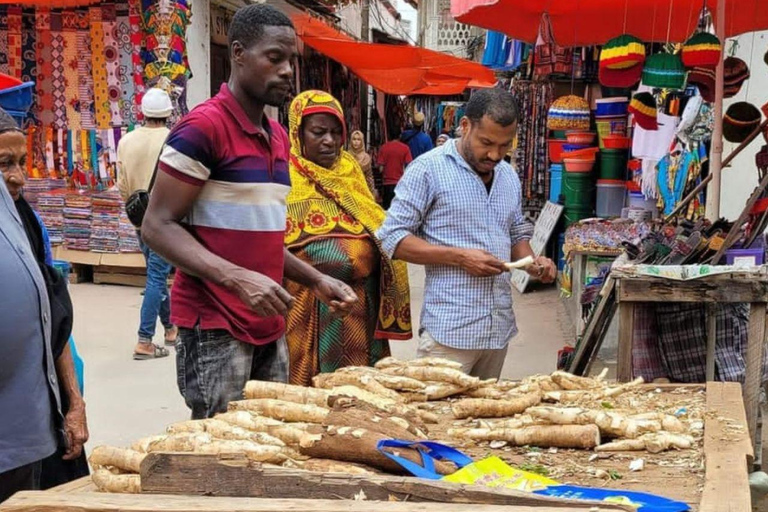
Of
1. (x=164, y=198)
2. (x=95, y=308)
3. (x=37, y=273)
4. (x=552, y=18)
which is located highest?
(x=552, y=18)

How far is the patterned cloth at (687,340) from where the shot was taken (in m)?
4.34

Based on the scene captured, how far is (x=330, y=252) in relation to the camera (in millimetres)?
4336

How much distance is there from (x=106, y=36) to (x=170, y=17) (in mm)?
823

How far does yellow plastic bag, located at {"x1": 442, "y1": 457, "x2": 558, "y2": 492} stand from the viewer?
1.91 metres

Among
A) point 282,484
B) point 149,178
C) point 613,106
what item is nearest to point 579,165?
point 613,106

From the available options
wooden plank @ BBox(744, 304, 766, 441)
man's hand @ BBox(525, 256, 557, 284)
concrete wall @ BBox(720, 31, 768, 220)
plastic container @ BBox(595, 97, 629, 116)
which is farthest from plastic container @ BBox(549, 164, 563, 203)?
wooden plank @ BBox(744, 304, 766, 441)

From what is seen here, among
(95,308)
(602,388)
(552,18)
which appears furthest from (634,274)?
(95,308)

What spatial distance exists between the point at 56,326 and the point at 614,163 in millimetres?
7843

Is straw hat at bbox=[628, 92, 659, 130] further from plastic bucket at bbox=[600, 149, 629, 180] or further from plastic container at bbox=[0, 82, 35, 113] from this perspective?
plastic container at bbox=[0, 82, 35, 113]

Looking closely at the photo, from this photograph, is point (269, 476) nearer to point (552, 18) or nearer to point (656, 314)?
point (656, 314)

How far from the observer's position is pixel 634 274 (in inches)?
149

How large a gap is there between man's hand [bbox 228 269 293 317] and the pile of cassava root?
260 millimetres

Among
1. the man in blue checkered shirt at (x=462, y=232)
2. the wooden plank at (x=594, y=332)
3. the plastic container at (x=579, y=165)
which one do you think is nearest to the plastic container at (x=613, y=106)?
the plastic container at (x=579, y=165)

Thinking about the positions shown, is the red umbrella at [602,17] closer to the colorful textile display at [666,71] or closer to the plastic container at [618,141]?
the colorful textile display at [666,71]
